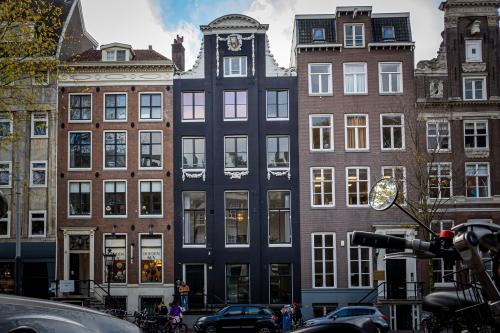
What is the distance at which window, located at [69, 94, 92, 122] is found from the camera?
41.6 meters

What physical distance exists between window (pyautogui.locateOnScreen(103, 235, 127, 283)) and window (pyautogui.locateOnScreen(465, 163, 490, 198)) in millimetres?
19953

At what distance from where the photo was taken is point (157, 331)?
102 ft

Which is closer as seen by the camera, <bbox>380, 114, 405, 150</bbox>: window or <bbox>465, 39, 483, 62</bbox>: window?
<bbox>380, 114, 405, 150</bbox>: window

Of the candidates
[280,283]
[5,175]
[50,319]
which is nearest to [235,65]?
[280,283]

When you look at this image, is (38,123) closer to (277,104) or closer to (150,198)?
(150,198)

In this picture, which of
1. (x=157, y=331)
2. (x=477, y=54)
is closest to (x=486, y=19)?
(x=477, y=54)

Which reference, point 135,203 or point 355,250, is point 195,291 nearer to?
point 135,203

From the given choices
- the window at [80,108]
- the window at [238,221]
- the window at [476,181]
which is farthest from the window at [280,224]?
the window at [80,108]

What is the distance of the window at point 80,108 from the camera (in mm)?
41625

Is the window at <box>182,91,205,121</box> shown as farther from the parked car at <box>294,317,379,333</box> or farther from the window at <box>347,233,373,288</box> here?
the parked car at <box>294,317,379,333</box>

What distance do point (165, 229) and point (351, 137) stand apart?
1194cm

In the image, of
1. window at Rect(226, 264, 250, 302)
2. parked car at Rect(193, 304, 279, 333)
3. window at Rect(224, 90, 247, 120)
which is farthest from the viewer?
window at Rect(224, 90, 247, 120)

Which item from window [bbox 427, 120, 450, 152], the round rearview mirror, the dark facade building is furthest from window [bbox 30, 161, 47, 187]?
the round rearview mirror

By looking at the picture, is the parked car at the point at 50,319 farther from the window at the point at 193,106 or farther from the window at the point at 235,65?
the window at the point at 235,65
